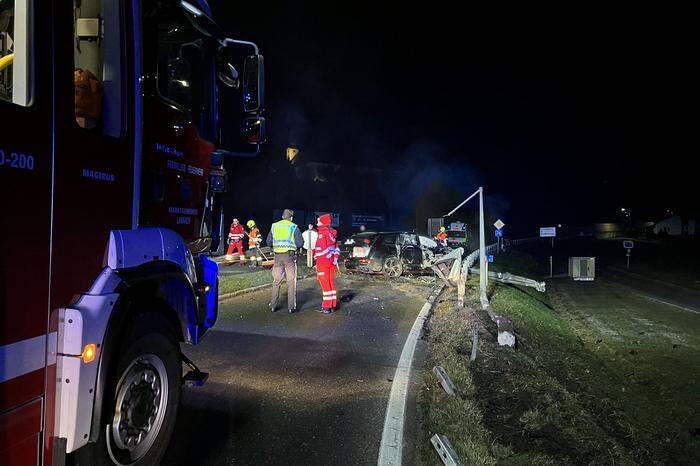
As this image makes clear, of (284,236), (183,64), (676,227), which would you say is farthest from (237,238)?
(676,227)

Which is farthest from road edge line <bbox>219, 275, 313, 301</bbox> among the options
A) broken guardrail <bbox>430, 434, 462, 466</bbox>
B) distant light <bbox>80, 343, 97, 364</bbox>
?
distant light <bbox>80, 343, 97, 364</bbox>

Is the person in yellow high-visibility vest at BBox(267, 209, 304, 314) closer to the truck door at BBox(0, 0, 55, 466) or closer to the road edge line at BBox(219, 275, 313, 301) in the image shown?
the road edge line at BBox(219, 275, 313, 301)

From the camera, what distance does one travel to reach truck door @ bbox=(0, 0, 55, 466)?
185cm

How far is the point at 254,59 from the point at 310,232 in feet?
34.3

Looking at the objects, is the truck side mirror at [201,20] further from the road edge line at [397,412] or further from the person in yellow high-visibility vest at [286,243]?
the person in yellow high-visibility vest at [286,243]

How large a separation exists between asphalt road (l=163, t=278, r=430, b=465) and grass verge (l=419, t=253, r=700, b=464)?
1.92 ft

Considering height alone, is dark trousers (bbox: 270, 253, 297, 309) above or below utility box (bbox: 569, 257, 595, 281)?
above

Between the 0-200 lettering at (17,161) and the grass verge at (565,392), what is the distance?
304 cm

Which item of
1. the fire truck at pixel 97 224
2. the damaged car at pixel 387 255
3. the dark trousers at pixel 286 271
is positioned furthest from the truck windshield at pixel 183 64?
the damaged car at pixel 387 255

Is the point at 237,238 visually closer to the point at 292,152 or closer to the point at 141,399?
the point at 141,399

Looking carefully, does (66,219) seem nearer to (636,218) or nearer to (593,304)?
(593,304)

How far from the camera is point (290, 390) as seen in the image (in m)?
4.63

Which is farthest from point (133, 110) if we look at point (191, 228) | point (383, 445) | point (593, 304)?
point (593, 304)

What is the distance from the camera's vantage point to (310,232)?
14398 mm
